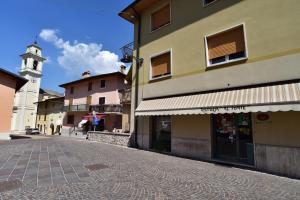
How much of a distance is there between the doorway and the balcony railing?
17211mm

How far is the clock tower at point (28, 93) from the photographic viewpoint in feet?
183

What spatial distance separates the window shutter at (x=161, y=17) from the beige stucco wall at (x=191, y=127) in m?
7.53

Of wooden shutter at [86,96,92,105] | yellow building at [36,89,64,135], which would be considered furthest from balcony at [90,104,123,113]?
yellow building at [36,89,64,135]

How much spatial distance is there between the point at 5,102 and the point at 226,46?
71.9ft

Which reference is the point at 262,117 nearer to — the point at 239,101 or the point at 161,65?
the point at 239,101

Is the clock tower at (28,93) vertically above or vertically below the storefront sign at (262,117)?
above

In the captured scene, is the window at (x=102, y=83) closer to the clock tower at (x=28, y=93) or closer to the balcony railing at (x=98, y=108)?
the balcony railing at (x=98, y=108)

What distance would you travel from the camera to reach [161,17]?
48.2ft

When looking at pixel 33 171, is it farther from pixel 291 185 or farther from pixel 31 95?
pixel 31 95

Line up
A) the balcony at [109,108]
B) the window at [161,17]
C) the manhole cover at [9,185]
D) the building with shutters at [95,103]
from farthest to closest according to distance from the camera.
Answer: the building with shutters at [95,103] < the balcony at [109,108] < the window at [161,17] < the manhole cover at [9,185]


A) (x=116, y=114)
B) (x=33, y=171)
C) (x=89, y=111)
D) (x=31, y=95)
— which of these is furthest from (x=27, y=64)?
(x=33, y=171)

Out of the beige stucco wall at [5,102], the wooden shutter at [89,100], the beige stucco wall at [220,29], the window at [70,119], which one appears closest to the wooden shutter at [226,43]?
the beige stucco wall at [220,29]

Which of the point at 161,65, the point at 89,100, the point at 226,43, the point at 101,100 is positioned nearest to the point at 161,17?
the point at 161,65

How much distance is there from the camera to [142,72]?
50.5 ft
